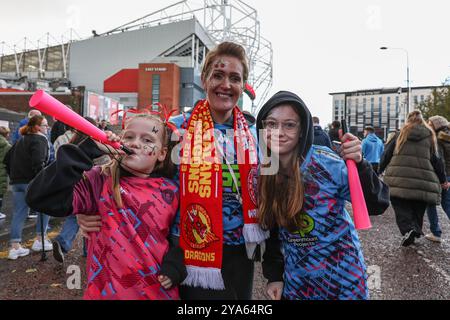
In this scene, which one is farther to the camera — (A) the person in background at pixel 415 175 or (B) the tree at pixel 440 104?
(B) the tree at pixel 440 104

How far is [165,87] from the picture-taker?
38.7 m

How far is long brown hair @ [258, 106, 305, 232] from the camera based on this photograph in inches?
65.3

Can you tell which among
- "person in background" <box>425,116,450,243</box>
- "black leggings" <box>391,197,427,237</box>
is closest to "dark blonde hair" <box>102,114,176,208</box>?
"black leggings" <box>391,197,427,237</box>

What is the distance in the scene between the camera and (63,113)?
127 cm

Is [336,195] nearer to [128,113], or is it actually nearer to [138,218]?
[138,218]

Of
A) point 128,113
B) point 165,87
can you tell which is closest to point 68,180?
point 128,113

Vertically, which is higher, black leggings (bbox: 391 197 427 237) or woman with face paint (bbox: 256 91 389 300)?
woman with face paint (bbox: 256 91 389 300)

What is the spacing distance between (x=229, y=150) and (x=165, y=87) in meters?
38.4

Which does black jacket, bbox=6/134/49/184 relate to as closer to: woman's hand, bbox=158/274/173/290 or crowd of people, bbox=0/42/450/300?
crowd of people, bbox=0/42/450/300

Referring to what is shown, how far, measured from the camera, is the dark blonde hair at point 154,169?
5.27 feet

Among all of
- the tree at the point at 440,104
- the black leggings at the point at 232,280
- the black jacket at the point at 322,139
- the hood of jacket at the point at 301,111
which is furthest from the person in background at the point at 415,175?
the tree at the point at 440,104

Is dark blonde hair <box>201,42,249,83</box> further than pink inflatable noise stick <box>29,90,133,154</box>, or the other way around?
dark blonde hair <box>201,42,249,83</box>

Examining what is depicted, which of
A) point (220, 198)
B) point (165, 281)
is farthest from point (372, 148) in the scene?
point (165, 281)

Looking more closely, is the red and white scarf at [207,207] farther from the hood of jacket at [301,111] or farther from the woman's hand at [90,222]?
the woman's hand at [90,222]
